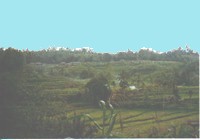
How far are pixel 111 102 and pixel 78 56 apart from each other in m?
0.72

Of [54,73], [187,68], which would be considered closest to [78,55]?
[54,73]

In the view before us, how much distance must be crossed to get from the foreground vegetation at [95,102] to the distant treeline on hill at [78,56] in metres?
0.04

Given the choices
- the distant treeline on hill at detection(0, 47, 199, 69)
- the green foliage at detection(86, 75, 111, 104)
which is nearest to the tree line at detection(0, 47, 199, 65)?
the distant treeline on hill at detection(0, 47, 199, 69)

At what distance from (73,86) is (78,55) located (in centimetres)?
40

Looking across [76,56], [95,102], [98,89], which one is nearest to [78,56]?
[76,56]

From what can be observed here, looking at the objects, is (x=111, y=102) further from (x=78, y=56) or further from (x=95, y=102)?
(x=78, y=56)

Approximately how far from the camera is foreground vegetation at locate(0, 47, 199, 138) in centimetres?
650

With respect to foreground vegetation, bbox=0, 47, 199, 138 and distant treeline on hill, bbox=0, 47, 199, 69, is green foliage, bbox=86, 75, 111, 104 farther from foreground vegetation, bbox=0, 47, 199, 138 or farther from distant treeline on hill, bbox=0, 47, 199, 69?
distant treeline on hill, bbox=0, 47, 199, 69

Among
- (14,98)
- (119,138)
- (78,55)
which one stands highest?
(78,55)

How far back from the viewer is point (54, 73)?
6.69 metres

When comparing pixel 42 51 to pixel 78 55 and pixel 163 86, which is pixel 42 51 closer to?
pixel 78 55

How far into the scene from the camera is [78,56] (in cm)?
675

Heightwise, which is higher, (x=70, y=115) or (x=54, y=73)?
(x=54, y=73)

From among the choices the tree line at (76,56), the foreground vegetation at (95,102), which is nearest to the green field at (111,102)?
the foreground vegetation at (95,102)
